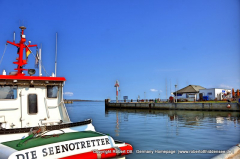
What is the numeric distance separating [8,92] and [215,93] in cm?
6287

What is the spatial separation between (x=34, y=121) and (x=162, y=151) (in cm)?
816

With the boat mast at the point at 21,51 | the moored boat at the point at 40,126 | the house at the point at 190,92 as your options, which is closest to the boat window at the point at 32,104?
the moored boat at the point at 40,126

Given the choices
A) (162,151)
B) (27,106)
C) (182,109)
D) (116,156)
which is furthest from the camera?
(182,109)

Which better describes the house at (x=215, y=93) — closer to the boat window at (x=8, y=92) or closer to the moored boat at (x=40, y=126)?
the moored boat at (x=40, y=126)

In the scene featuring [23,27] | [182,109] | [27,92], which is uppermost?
[23,27]

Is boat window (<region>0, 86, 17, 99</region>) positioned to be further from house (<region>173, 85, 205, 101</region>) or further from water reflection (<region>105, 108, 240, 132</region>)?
house (<region>173, 85, 205, 101</region>)

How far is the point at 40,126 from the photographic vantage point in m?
7.18

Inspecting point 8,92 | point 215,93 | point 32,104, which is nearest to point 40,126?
point 32,104

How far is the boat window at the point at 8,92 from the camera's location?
8.61 metres

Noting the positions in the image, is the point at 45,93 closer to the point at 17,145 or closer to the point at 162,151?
the point at 17,145

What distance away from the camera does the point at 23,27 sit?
33.4 feet

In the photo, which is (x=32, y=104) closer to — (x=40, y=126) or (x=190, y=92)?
(x=40, y=126)

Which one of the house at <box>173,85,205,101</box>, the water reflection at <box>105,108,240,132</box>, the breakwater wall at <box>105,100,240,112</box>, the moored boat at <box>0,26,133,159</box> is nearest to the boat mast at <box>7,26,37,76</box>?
the moored boat at <box>0,26,133,159</box>

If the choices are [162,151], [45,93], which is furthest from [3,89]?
[162,151]
